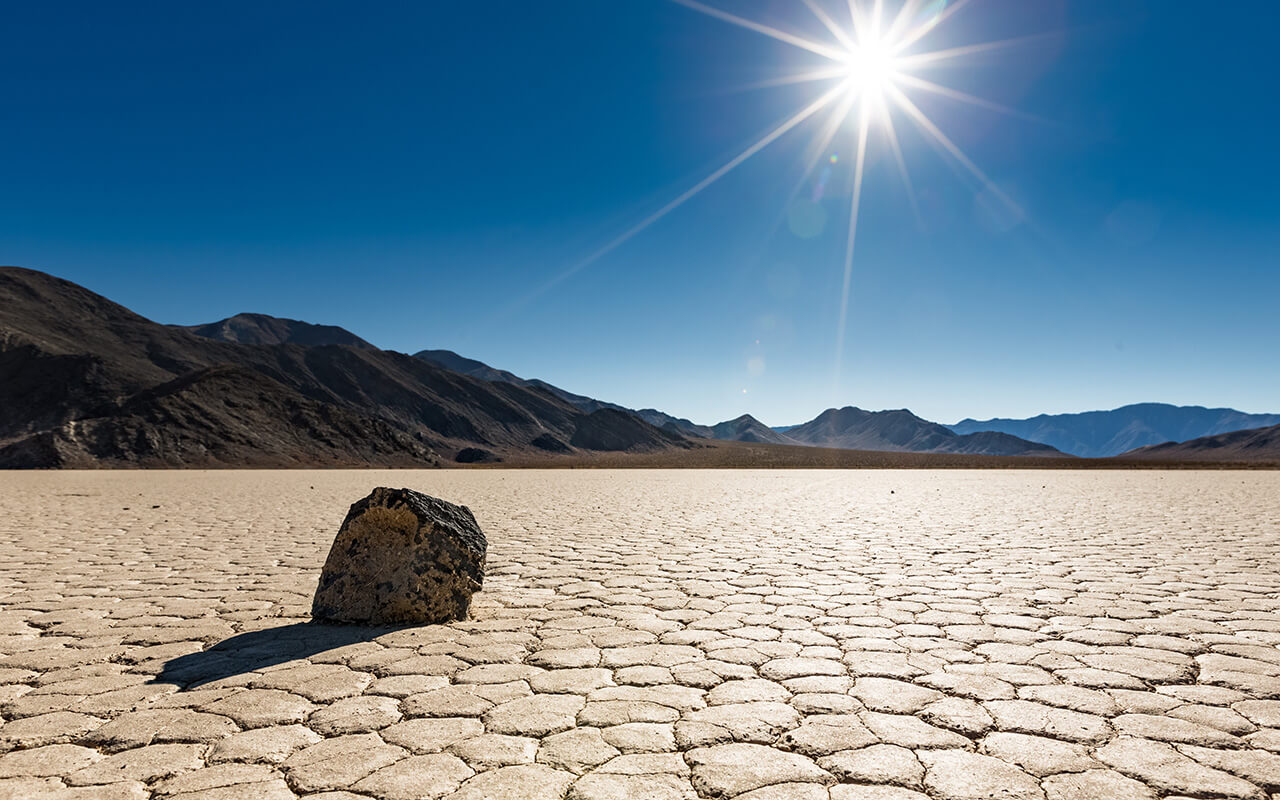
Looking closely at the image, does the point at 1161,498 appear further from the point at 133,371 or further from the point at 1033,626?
the point at 133,371

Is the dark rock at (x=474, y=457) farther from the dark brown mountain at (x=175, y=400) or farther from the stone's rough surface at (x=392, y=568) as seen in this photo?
the stone's rough surface at (x=392, y=568)

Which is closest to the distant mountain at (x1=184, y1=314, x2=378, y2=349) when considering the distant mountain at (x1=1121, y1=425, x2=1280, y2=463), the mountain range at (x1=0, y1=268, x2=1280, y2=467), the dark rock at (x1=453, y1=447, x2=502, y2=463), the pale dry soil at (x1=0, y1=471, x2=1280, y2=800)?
the mountain range at (x1=0, y1=268, x2=1280, y2=467)

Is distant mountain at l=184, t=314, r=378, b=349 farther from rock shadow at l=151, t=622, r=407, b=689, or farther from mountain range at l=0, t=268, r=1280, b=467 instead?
rock shadow at l=151, t=622, r=407, b=689

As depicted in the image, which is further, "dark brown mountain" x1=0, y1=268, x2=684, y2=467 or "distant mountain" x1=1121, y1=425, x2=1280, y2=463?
"distant mountain" x1=1121, y1=425, x2=1280, y2=463

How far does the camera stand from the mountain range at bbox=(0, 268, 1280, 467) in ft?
106

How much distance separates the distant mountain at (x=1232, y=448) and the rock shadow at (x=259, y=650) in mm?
98660

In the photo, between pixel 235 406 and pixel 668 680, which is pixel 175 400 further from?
pixel 668 680

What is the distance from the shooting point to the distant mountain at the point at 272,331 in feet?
352

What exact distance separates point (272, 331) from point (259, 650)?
126 meters

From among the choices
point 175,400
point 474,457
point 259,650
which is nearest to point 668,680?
point 259,650

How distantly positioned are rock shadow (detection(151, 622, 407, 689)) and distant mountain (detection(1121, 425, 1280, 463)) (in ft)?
324

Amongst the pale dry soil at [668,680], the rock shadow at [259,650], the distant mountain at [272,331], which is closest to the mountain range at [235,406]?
the pale dry soil at [668,680]

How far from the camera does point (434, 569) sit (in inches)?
150

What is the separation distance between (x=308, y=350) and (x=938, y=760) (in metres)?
77.2
